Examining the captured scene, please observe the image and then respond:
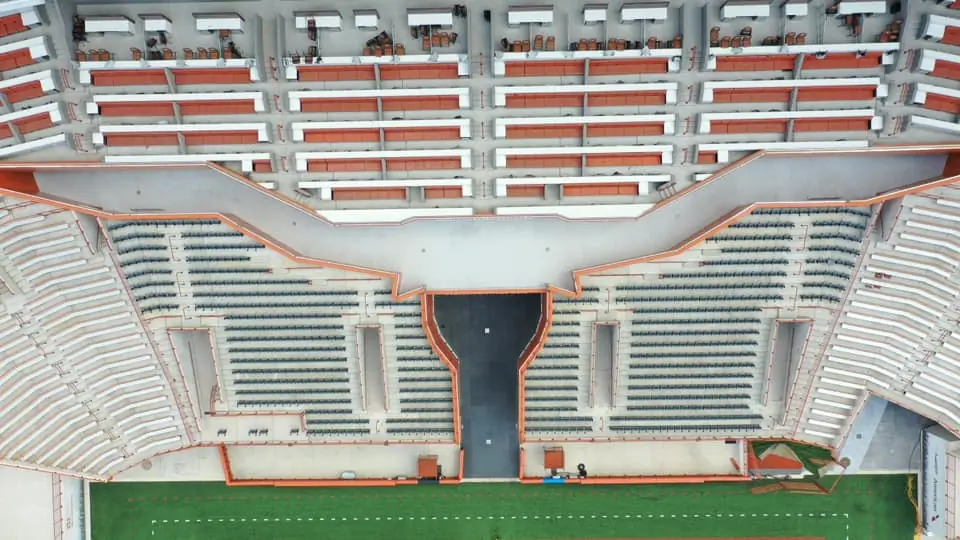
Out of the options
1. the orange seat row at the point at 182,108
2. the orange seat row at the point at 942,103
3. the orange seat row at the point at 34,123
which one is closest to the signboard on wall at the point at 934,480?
the orange seat row at the point at 942,103

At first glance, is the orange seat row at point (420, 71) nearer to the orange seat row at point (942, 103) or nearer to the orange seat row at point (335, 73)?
the orange seat row at point (335, 73)

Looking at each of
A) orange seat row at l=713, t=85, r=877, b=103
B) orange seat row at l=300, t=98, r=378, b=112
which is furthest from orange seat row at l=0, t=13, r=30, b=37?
orange seat row at l=713, t=85, r=877, b=103

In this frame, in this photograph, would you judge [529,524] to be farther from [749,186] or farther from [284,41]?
[284,41]

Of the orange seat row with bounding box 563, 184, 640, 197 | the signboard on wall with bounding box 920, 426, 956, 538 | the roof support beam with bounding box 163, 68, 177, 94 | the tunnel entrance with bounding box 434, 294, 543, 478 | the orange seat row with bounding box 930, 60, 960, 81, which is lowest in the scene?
the signboard on wall with bounding box 920, 426, 956, 538

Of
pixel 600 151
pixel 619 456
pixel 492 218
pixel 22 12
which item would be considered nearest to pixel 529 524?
pixel 619 456

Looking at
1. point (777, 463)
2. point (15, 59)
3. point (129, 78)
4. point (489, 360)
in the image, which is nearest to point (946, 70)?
point (777, 463)

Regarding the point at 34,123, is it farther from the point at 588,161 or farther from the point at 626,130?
the point at 626,130

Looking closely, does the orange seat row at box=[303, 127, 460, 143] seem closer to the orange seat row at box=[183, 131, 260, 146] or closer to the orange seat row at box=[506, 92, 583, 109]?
the orange seat row at box=[183, 131, 260, 146]
